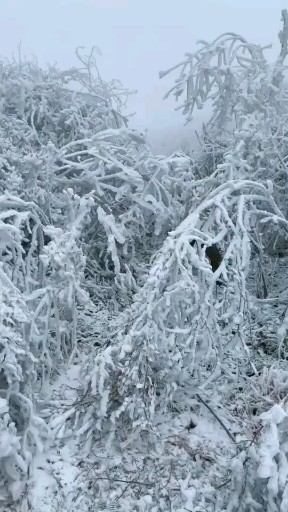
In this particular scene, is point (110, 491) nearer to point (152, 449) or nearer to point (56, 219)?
point (152, 449)

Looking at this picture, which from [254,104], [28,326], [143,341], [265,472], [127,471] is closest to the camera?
[265,472]

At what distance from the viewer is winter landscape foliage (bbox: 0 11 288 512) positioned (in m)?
3.62

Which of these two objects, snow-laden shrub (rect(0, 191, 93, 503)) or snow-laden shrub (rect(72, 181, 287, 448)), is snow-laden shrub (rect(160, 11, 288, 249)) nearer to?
snow-laden shrub (rect(72, 181, 287, 448))

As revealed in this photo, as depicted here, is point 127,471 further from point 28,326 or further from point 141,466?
point 28,326

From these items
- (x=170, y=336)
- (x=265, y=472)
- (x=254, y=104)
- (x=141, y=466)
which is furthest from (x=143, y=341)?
(x=254, y=104)

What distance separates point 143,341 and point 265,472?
1234 millimetres

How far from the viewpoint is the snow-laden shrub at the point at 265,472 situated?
3.15 meters

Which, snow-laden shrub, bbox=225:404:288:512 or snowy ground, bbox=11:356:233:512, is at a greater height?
snow-laden shrub, bbox=225:404:288:512

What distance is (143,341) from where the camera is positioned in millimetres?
3963

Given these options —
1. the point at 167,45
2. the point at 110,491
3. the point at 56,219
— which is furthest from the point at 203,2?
the point at 110,491

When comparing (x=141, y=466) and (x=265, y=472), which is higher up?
(x=265, y=472)

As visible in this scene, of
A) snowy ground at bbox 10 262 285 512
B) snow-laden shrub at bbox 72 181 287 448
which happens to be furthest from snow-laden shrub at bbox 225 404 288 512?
snow-laden shrub at bbox 72 181 287 448

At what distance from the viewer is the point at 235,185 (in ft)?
15.0

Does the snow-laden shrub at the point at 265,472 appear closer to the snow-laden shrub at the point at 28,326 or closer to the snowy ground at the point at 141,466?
the snowy ground at the point at 141,466
